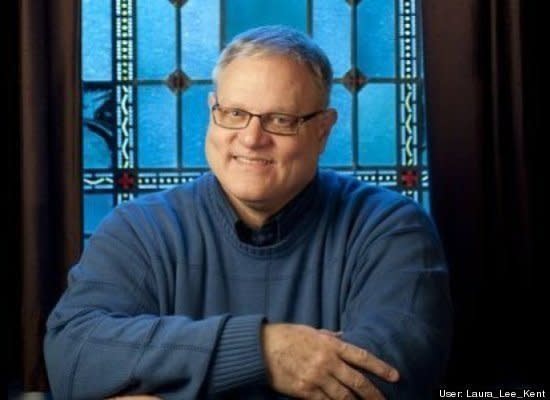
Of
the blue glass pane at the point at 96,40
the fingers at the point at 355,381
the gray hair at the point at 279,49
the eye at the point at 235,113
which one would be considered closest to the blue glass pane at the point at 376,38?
the blue glass pane at the point at 96,40

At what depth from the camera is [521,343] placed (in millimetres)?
2613

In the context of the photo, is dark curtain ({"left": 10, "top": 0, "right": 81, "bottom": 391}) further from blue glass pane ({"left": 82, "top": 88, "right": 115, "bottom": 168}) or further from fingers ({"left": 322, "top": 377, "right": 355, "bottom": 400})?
fingers ({"left": 322, "top": 377, "right": 355, "bottom": 400})

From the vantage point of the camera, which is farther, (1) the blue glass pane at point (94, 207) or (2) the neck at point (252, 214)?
(1) the blue glass pane at point (94, 207)

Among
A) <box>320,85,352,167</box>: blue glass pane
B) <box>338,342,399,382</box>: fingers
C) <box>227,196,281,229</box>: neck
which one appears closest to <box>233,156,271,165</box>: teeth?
<box>227,196,281,229</box>: neck

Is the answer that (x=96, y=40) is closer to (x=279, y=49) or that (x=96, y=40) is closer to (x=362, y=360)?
(x=279, y=49)

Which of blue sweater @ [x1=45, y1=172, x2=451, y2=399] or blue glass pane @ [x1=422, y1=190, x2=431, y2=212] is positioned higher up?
blue glass pane @ [x1=422, y1=190, x2=431, y2=212]

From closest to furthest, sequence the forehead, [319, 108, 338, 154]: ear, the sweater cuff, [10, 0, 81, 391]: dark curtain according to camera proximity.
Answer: the sweater cuff → the forehead → [319, 108, 338, 154]: ear → [10, 0, 81, 391]: dark curtain

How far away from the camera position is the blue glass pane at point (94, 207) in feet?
8.93

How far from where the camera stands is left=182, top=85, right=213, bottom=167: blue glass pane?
2744 mm

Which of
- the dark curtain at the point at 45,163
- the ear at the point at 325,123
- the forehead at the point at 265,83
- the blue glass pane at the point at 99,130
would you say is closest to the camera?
the forehead at the point at 265,83

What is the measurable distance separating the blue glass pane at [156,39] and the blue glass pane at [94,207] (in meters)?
0.35

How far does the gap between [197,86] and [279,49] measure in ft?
→ 2.83

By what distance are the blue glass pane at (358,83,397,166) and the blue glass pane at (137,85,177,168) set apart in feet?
1.71

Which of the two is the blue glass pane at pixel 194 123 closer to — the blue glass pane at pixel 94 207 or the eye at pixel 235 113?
the blue glass pane at pixel 94 207
